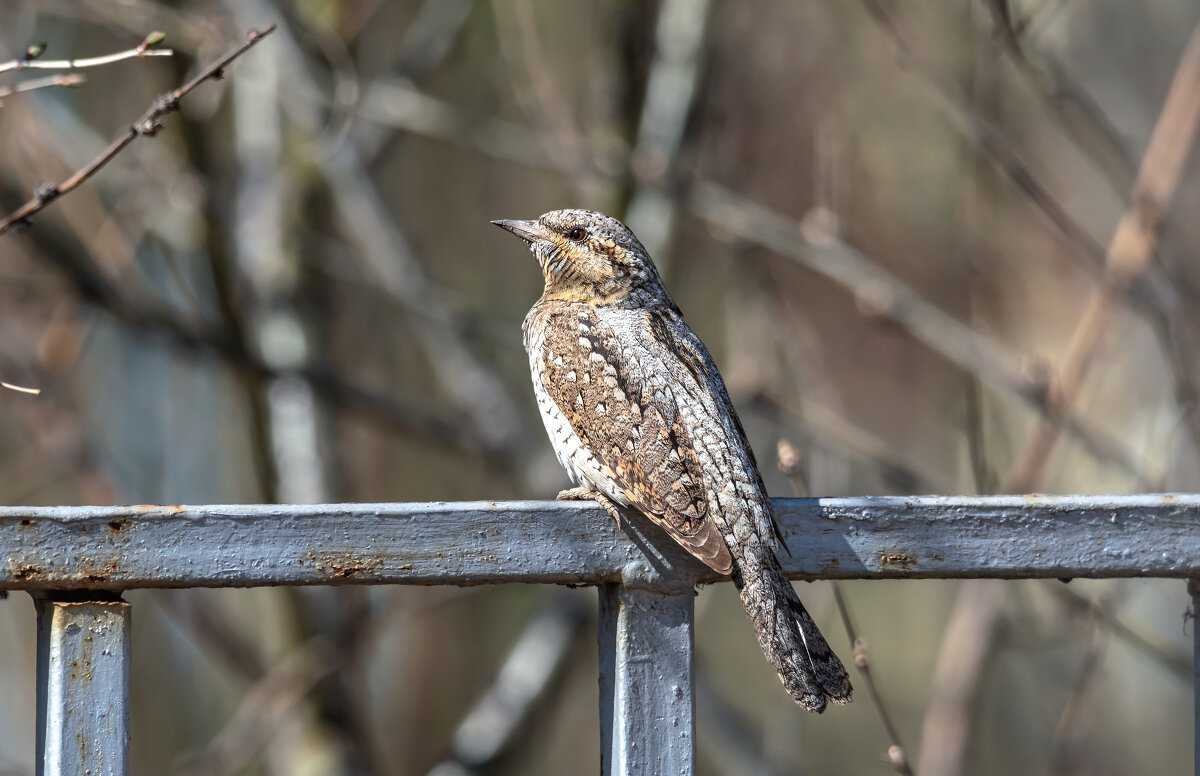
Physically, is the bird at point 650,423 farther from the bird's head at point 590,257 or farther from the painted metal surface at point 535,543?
the painted metal surface at point 535,543

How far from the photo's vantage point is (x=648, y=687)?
63.5 inches

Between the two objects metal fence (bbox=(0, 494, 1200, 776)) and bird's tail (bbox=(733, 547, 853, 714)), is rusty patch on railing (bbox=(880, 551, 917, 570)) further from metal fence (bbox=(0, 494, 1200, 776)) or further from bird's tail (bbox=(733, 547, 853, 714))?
bird's tail (bbox=(733, 547, 853, 714))

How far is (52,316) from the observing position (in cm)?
566

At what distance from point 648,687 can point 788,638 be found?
1.14ft

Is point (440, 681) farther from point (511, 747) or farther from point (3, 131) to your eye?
point (3, 131)

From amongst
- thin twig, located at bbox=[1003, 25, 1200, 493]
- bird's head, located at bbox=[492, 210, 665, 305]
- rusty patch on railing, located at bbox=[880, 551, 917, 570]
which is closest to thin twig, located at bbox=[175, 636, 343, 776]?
bird's head, located at bbox=[492, 210, 665, 305]

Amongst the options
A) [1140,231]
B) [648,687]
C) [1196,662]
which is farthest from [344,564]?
[1140,231]

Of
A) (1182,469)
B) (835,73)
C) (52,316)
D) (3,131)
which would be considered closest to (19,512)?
(3,131)

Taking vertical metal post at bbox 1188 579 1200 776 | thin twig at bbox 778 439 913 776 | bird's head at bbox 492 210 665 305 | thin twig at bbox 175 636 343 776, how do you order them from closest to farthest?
vertical metal post at bbox 1188 579 1200 776 < thin twig at bbox 778 439 913 776 < bird's head at bbox 492 210 665 305 < thin twig at bbox 175 636 343 776

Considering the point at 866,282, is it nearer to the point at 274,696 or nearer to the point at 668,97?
the point at 668,97

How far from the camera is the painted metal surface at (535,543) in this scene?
1.47 meters

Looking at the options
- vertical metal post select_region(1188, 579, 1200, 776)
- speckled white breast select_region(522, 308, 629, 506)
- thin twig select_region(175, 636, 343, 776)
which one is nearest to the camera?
vertical metal post select_region(1188, 579, 1200, 776)

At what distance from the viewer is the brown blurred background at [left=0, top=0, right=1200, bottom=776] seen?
4246 millimetres

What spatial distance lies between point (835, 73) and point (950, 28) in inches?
77.1
